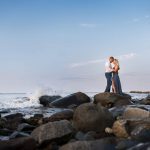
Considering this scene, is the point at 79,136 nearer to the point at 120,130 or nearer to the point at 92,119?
the point at 120,130

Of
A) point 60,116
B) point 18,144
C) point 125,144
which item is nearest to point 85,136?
point 125,144

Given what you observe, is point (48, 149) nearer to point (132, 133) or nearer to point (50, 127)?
point (50, 127)

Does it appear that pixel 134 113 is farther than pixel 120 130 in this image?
Yes

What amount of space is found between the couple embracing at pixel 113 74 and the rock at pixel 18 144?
13.5 meters

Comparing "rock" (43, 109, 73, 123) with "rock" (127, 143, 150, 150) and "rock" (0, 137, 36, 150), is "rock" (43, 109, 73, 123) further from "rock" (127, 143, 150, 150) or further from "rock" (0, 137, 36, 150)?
"rock" (127, 143, 150, 150)

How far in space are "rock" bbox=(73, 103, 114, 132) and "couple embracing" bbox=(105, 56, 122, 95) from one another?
1075 centimetres

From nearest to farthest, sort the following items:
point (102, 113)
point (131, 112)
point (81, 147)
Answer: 1. point (81, 147)
2. point (102, 113)
3. point (131, 112)

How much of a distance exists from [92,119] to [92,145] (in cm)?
251

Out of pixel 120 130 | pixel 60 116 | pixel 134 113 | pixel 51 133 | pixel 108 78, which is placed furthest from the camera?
pixel 108 78

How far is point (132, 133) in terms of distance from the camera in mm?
9180

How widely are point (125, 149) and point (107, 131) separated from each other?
2196 millimetres

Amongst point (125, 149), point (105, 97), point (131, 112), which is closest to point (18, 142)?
point (125, 149)

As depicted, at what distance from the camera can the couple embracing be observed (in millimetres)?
21625

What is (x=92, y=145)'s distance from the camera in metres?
8.20
